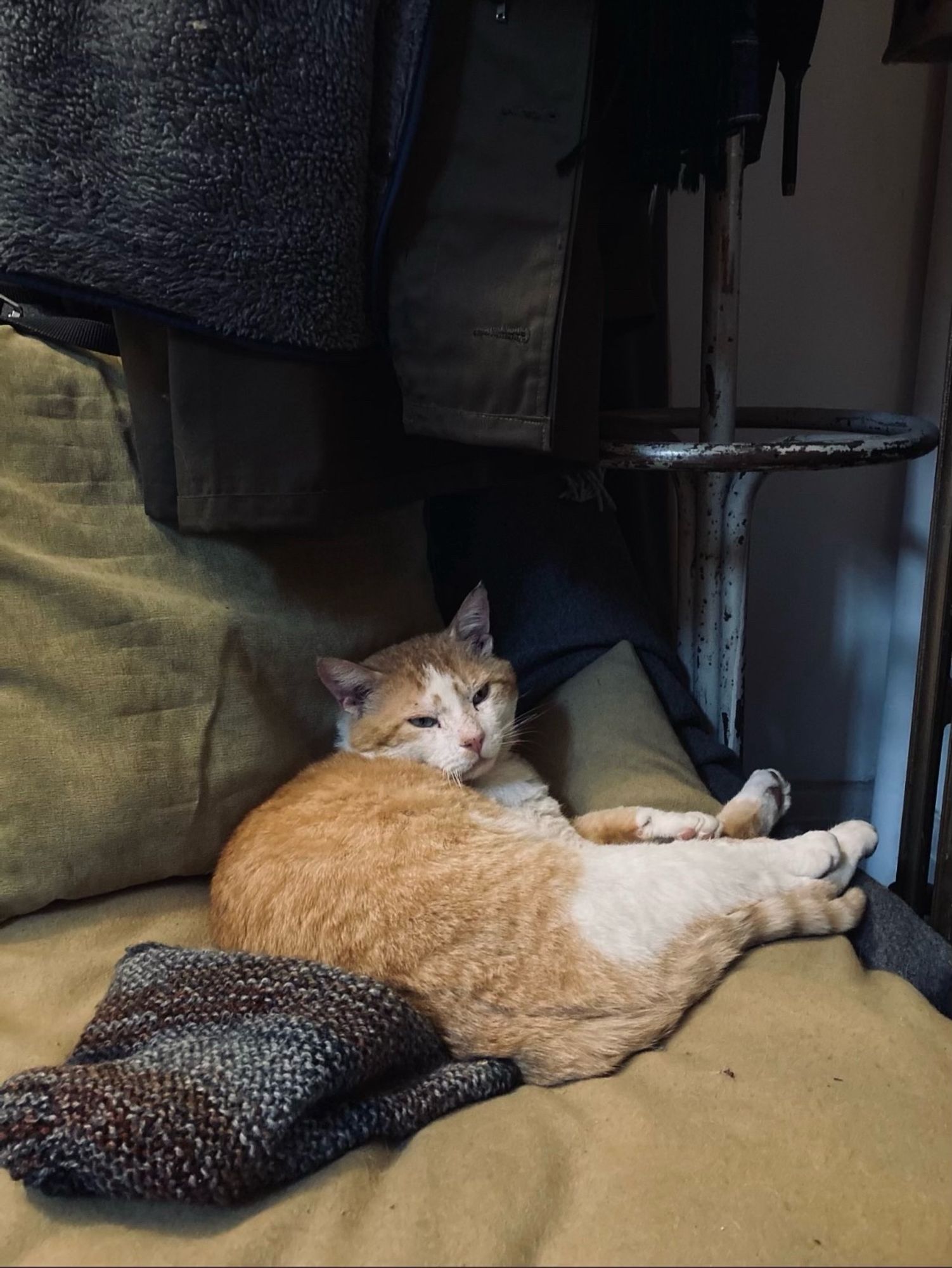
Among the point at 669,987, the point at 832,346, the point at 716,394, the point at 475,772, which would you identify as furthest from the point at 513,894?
the point at 832,346

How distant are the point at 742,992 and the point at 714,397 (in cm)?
64

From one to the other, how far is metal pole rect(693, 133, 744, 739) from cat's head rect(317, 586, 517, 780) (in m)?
0.29

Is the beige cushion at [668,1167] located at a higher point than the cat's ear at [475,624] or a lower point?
lower

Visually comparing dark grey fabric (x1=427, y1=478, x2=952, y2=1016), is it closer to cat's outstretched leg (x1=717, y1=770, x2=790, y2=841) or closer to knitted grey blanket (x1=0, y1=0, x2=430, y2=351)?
cat's outstretched leg (x1=717, y1=770, x2=790, y2=841)

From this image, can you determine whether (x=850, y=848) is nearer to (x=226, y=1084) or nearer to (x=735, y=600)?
(x=735, y=600)

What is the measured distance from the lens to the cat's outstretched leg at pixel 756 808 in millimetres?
1040

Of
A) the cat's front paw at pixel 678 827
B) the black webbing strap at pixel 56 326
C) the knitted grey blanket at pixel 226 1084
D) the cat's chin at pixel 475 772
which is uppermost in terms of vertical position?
the black webbing strap at pixel 56 326

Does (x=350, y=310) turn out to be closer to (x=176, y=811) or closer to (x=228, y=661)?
(x=228, y=661)

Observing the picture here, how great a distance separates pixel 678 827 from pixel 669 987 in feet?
0.80

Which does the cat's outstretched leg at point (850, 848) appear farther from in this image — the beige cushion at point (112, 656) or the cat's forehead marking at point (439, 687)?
the beige cushion at point (112, 656)

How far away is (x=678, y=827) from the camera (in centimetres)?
102

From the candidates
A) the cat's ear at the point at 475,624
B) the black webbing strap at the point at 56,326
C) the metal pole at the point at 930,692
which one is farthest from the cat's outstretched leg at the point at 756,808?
the black webbing strap at the point at 56,326

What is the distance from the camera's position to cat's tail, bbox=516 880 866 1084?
0.77 meters

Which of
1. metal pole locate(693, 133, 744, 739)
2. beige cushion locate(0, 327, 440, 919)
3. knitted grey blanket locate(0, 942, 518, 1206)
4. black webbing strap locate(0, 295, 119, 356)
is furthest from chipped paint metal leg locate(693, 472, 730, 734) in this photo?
black webbing strap locate(0, 295, 119, 356)
